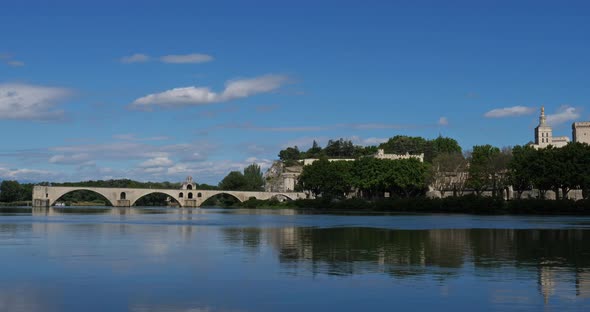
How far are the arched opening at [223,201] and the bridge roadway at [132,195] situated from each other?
105 inches

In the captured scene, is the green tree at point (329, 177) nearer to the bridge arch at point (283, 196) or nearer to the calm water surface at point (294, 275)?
the bridge arch at point (283, 196)

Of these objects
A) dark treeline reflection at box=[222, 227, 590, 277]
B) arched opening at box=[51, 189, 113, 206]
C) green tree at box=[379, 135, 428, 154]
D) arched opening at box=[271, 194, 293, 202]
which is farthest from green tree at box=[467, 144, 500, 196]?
arched opening at box=[51, 189, 113, 206]

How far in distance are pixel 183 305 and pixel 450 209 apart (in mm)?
81840

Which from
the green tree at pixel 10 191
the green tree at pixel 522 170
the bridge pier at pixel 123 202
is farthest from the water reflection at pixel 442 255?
the green tree at pixel 10 191

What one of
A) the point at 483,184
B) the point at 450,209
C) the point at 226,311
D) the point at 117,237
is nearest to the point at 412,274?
the point at 226,311

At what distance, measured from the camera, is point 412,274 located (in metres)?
22.0

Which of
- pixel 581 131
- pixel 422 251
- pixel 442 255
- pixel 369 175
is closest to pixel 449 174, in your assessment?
pixel 369 175

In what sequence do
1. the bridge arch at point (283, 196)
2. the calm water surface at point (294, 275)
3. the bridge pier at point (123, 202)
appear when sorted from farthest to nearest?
the bridge arch at point (283, 196), the bridge pier at point (123, 202), the calm water surface at point (294, 275)

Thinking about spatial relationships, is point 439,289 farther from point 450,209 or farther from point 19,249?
point 450,209

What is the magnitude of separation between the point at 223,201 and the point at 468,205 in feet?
322

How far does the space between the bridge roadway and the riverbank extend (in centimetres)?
4807

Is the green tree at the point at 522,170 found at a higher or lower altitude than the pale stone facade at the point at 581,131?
lower

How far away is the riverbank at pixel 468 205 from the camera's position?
83.3 meters

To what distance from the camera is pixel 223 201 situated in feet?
595
